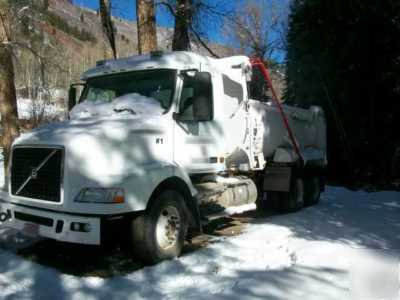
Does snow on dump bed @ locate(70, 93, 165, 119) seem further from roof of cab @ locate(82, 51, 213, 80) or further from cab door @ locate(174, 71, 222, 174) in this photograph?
roof of cab @ locate(82, 51, 213, 80)

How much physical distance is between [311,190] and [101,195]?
7612 millimetres

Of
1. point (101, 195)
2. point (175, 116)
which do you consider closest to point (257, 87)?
point (175, 116)

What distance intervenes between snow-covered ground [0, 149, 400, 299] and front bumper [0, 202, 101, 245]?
1.54 feet

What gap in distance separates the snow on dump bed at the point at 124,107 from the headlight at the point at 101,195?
1.53 meters

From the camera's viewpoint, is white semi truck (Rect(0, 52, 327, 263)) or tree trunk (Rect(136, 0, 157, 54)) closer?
white semi truck (Rect(0, 52, 327, 263))

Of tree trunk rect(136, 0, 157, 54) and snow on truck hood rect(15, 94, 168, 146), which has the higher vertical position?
tree trunk rect(136, 0, 157, 54)

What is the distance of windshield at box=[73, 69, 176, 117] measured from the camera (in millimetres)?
6309

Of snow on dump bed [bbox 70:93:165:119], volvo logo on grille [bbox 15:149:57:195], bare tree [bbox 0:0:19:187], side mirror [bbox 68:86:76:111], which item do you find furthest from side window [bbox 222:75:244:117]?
bare tree [bbox 0:0:19:187]

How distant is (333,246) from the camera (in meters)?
6.19

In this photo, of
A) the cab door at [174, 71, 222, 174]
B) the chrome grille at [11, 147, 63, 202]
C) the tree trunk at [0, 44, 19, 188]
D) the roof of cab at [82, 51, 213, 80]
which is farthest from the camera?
the tree trunk at [0, 44, 19, 188]

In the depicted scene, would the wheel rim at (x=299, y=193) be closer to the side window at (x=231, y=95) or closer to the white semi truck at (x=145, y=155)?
the white semi truck at (x=145, y=155)

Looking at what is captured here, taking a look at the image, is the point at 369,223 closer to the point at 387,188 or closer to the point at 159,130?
the point at 159,130

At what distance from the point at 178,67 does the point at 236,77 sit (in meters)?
1.95

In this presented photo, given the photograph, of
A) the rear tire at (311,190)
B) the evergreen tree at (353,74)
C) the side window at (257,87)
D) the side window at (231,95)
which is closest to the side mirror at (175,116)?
the side window at (231,95)
